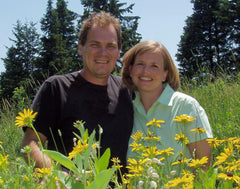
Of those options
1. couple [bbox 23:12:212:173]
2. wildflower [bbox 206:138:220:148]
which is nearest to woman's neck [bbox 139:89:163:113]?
couple [bbox 23:12:212:173]

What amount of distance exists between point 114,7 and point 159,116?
86.9ft

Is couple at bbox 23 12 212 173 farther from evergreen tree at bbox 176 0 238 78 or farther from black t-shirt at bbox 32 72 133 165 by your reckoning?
evergreen tree at bbox 176 0 238 78

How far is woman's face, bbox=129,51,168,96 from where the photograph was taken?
2562 mm

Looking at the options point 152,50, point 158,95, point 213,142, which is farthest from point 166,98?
point 213,142

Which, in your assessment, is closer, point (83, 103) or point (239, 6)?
point (83, 103)

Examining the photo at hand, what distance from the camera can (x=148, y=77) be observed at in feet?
8.38

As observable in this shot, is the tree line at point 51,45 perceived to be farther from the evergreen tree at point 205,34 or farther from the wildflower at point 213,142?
the wildflower at point 213,142

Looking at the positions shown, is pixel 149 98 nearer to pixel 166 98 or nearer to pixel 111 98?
pixel 166 98

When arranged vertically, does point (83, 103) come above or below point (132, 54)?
below

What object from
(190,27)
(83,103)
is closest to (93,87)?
(83,103)

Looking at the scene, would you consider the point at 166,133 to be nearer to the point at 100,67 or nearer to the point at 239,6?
the point at 100,67

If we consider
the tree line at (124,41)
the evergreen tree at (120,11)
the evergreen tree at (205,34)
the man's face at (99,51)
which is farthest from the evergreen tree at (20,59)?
the man's face at (99,51)

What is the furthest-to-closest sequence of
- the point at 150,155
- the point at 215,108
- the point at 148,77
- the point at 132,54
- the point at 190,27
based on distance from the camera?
the point at 190,27 → the point at 215,108 → the point at 132,54 → the point at 148,77 → the point at 150,155

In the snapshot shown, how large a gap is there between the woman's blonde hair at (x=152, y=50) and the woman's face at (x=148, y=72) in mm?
49
